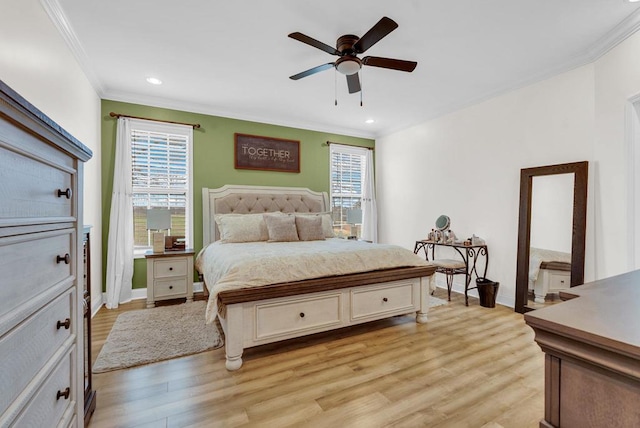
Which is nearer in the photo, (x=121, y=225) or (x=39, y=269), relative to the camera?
(x=39, y=269)

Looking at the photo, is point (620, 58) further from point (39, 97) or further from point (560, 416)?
point (39, 97)

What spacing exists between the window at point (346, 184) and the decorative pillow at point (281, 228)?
169 cm

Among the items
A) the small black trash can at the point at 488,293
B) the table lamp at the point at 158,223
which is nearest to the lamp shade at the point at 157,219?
the table lamp at the point at 158,223

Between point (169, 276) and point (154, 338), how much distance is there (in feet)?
3.65

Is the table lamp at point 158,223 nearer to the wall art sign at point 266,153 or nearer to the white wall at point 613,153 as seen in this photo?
the wall art sign at point 266,153

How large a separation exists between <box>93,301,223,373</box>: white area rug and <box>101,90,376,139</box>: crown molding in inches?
107

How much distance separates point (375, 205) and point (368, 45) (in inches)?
144

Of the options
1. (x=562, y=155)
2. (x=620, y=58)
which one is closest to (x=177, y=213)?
(x=562, y=155)

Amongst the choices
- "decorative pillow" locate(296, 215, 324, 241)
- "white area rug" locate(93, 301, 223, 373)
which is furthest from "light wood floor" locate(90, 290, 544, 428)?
"decorative pillow" locate(296, 215, 324, 241)

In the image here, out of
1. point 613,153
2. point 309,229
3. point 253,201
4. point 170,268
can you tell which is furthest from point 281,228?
point 613,153

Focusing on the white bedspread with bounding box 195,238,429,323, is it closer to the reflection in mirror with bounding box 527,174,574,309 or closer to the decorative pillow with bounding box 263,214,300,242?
the decorative pillow with bounding box 263,214,300,242

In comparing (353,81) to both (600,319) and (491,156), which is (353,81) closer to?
(491,156)

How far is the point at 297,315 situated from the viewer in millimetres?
2406

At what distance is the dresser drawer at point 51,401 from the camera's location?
2.69 ft
